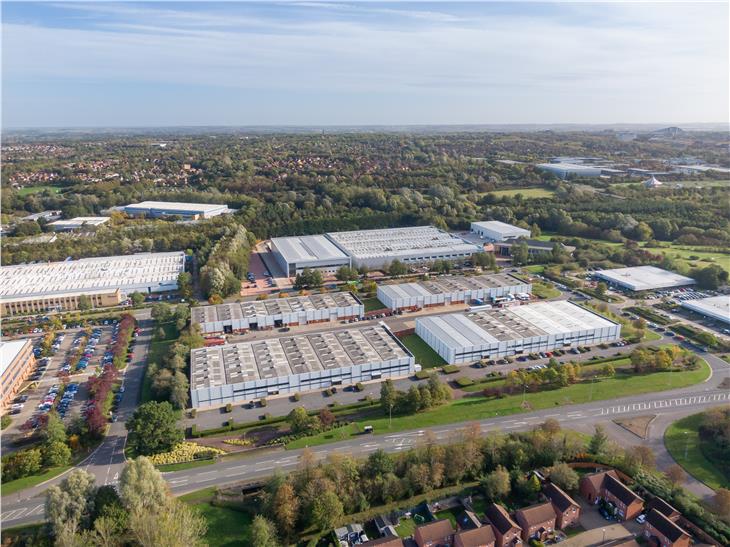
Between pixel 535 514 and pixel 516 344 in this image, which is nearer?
pixel 535 514

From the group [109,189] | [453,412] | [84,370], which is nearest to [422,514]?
[453,412]

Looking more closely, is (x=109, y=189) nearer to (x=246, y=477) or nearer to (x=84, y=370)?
(x=84, y=370)

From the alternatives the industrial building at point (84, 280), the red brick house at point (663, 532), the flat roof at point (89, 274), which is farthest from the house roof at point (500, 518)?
the flat roof at point (89, 274)

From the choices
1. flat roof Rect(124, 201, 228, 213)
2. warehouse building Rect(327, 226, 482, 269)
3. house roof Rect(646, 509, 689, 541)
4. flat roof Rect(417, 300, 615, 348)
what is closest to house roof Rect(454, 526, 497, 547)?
house roof Rect(646, 509, 689, 541)

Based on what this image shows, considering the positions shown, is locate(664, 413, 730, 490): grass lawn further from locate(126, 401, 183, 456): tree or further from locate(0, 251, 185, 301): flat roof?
locate(0, 251, 185, 301): flat roof

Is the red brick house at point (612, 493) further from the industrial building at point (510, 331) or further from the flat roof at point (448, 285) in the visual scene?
the flat roof at point (448, 285)

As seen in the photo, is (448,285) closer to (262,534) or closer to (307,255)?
(307,255)

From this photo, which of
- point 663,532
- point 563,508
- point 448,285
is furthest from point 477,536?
point 448,285
